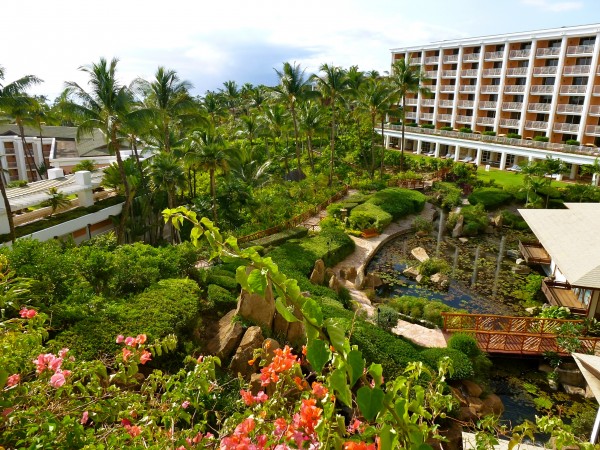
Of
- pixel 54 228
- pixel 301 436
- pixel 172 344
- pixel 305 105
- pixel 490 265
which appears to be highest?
pixel 305 105

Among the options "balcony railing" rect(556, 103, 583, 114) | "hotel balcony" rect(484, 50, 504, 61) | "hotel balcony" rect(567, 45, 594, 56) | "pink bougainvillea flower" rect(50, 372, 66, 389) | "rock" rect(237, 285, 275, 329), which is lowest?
"rock" rect(237, 285, 275, 329)

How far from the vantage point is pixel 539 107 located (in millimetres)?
44031

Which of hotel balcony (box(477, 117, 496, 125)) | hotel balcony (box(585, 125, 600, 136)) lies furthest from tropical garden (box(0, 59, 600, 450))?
hotel balcony (box(585, 125, 600, 136))

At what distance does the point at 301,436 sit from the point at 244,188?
22.3 m

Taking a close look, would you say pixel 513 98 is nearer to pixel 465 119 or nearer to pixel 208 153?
pixel 465 119

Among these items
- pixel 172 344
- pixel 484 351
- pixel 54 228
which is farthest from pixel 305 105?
pixel 172 344

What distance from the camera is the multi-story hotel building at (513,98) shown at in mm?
39969

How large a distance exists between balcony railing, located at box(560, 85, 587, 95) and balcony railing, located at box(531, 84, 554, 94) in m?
1.11

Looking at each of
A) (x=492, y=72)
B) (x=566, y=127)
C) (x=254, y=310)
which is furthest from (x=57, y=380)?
(x=492, y=72)

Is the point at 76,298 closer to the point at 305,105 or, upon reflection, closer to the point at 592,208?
the point at 592,208

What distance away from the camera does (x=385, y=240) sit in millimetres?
25406

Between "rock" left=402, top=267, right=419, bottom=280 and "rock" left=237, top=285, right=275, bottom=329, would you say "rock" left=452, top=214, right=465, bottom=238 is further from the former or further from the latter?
"rock" left=237, top=285, right=275, bottom=329

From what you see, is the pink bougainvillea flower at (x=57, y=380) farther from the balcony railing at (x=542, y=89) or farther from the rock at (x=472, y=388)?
the balcony railing at (x=542, y=89)

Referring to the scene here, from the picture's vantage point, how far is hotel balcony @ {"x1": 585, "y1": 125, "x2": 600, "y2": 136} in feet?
130
